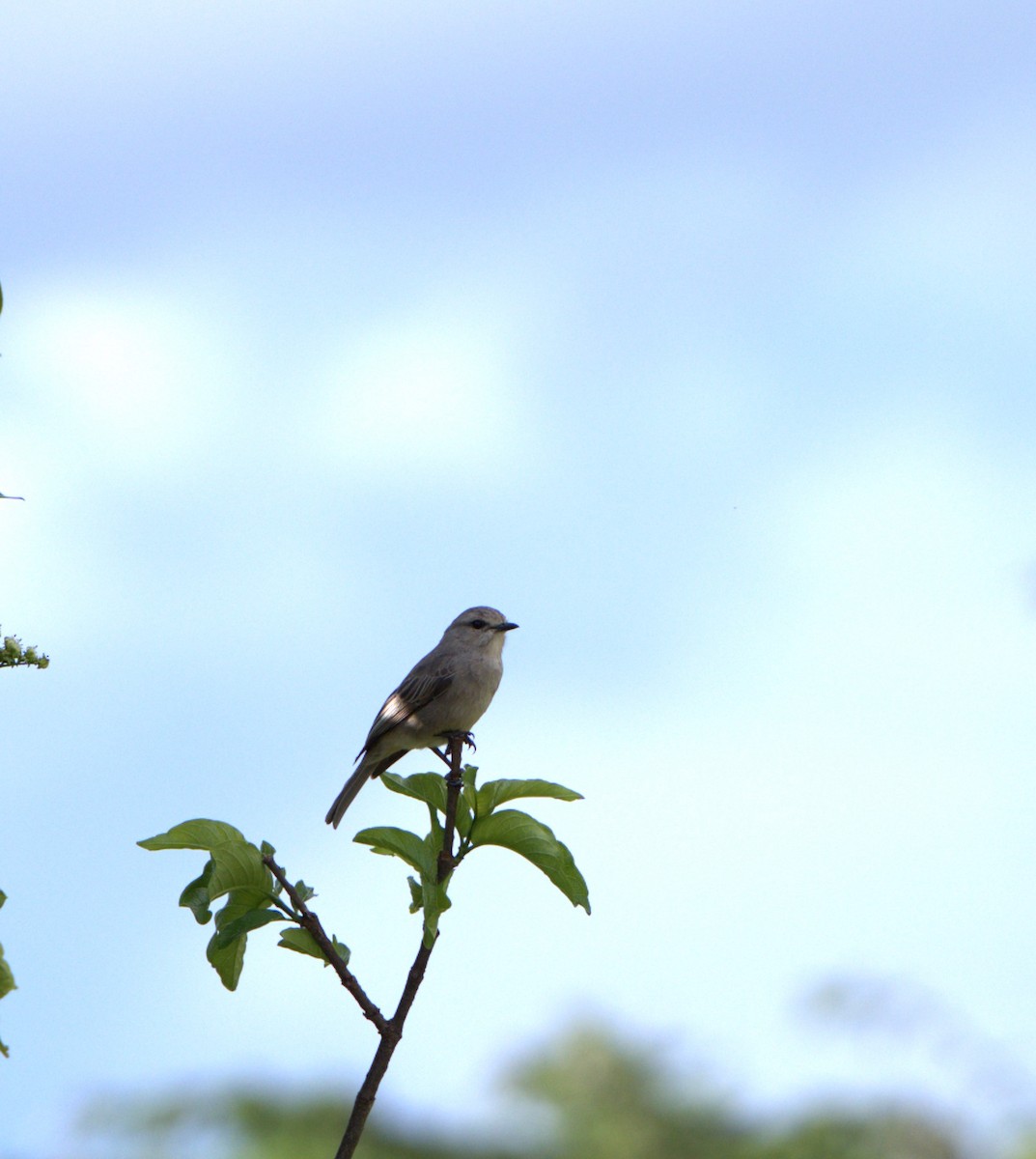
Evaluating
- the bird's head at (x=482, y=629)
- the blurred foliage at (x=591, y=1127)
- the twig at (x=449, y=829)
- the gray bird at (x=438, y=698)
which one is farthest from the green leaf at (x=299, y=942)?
the blurred foliage at (x=591, y=1127)

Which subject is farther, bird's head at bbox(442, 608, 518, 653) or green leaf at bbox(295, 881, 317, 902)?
bird's head at bbox(442, 608, 518, 653)

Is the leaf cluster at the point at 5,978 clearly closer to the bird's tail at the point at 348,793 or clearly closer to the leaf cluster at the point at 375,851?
the leaf cluster at the point at 375,851

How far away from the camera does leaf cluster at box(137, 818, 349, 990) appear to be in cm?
302

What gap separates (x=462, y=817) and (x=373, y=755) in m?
4.41

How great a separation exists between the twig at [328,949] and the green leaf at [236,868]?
0.04 meters

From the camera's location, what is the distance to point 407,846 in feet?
10.5

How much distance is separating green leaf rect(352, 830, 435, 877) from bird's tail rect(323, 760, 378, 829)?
4.43m

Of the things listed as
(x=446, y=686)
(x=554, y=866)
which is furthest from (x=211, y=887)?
(x=446, y=686)

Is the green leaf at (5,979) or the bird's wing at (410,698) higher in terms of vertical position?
the bird's wing at (410,698)

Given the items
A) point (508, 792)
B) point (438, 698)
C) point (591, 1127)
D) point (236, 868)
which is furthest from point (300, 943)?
point (591, 1127)

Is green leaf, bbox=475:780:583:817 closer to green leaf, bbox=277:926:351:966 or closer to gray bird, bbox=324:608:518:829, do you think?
green leaf, bbox=277:926:351:966

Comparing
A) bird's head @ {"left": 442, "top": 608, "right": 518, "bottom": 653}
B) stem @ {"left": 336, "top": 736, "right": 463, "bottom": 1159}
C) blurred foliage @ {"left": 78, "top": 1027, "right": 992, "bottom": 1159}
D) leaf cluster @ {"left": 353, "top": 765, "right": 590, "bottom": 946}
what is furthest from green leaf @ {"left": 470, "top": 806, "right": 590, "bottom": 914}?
blurred foliage @ {"left": 78, "top": 1027, "right": 992, "bottom": 1159}

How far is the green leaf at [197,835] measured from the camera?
3023 mm

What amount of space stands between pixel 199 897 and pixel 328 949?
0.42 m
